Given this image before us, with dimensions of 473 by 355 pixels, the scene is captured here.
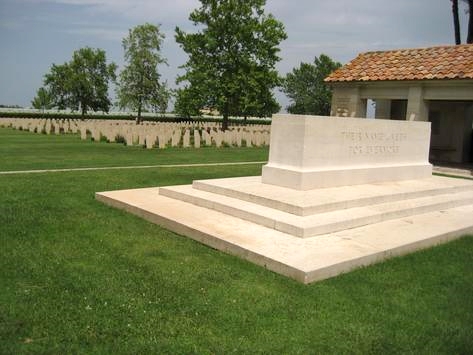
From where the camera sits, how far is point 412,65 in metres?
16.5

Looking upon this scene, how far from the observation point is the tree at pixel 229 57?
28.2 metres

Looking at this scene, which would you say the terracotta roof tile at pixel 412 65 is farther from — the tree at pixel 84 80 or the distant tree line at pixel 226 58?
the tree at pixel 84 80

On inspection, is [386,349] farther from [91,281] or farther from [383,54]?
[383,54]

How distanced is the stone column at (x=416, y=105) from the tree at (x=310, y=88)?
35018mm

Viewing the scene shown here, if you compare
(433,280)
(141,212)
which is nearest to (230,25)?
(141,212)

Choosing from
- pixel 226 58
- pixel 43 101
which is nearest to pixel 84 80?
pixel 43 101

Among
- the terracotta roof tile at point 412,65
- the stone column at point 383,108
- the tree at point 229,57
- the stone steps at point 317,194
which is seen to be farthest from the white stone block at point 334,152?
the tree at point 229,57

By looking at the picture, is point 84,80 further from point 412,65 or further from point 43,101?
point 412,65

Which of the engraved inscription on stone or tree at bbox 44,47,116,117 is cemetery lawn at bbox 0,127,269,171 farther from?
tree at bbox 44,47,116,117

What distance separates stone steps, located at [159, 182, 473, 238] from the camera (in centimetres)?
630

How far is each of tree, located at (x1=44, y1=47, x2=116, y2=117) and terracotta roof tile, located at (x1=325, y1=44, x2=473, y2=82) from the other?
2844 centimetres

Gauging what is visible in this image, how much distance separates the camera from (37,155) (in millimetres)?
15430

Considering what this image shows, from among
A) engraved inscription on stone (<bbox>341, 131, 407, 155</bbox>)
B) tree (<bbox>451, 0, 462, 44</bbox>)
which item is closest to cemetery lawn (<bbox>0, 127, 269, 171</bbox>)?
engraved inscription on stone (<bbox>341, 131, 407, 155</bbox>)

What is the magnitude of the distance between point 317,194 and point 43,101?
4346cm
